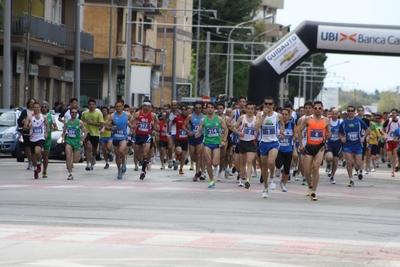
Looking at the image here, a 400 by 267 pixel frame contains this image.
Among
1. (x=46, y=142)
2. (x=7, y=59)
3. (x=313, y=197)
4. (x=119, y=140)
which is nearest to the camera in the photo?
(x=313, y=197)

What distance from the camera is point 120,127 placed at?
23.7 m

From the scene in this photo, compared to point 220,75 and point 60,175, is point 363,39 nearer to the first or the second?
point 60,175

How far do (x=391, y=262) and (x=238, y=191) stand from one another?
994 centimetres

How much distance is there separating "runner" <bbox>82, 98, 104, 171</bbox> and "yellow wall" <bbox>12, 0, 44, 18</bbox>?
17981 millimetres

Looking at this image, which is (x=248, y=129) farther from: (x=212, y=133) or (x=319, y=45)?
(x=319, y=45)

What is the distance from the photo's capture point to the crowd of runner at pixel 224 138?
1930 centimetres

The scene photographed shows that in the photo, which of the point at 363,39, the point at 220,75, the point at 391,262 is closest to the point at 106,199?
the point at 391,262

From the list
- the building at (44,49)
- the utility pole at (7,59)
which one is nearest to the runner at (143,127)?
the utility pole at (7,59)

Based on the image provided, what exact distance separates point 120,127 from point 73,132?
1069 millimetres

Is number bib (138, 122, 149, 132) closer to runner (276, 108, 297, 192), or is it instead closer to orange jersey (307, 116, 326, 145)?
runner (276, 108, 297, 192)

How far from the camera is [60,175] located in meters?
24.3

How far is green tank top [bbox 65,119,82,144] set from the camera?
23.4 m

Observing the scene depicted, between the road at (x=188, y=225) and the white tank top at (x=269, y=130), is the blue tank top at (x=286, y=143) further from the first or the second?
the white tank top at (x=269, y=130)

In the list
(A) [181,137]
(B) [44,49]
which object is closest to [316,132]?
(A) [181,137]
